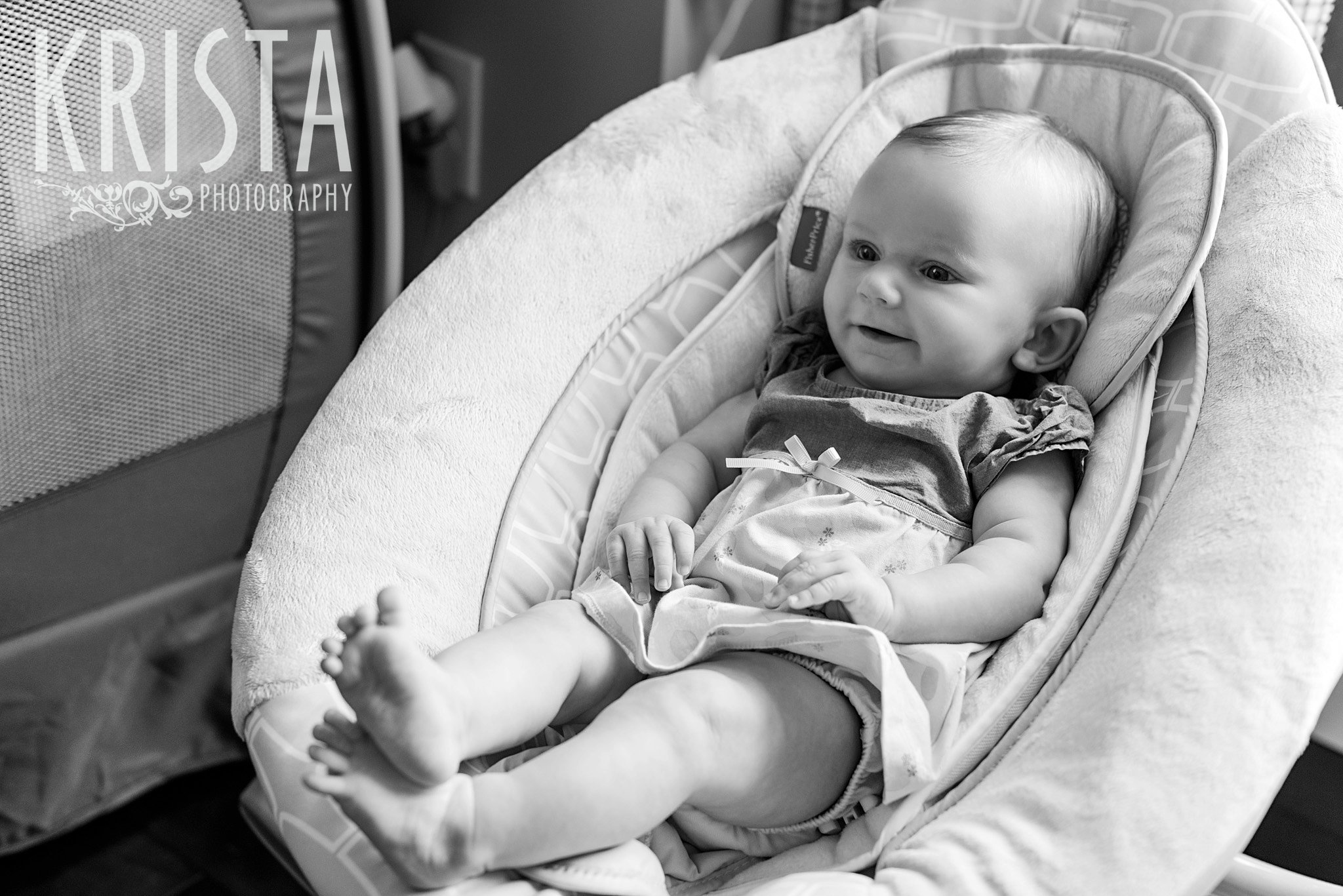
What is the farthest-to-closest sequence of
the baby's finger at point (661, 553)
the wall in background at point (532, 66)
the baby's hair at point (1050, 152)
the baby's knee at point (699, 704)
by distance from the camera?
the wall in background at point (532, 66)
the baby's hair at point (1050, 152)
the baby's finger at point (661, 553)
the baby's knee at point (699, 704)

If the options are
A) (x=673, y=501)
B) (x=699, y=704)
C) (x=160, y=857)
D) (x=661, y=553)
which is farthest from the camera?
(x=160, y=857)

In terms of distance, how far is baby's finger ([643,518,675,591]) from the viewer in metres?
0.88

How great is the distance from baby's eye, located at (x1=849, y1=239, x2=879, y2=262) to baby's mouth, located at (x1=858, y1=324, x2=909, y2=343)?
2.4 inches

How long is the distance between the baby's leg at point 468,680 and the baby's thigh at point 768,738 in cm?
7

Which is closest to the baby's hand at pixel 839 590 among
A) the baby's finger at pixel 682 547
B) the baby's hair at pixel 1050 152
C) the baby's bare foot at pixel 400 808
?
the baby's finger at pixel 682 547

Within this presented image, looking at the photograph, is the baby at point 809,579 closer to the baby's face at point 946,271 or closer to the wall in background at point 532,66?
the baby's face at point 946,271

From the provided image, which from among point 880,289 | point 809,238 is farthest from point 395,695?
point 809,238

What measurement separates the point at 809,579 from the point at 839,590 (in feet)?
0.07

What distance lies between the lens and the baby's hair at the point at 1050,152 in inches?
39.0

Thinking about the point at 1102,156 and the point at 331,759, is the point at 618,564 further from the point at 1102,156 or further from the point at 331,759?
the point at 1102,156

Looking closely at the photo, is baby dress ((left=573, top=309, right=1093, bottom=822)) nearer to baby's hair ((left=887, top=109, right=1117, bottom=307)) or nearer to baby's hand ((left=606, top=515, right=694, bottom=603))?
baby's hand ((left=606, top=515, right=694, bottom=603))

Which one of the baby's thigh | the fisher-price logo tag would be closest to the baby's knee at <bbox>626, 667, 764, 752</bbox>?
the baby's thigh

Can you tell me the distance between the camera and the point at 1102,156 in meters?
1.11

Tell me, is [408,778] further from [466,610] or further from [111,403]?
[111,403]
